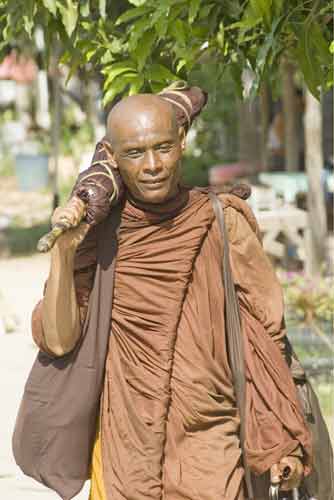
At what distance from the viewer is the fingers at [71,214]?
3.71 metres

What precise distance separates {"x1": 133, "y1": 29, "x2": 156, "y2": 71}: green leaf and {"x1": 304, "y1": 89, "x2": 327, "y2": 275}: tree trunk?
6.36 meters

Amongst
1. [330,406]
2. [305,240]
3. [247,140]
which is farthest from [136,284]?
[247,140]

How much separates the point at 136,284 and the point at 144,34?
45.2 inches

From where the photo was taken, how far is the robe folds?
3918 mm

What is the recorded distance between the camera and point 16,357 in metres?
9.98

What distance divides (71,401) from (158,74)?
140cm

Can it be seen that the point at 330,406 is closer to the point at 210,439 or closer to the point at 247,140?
the point at 210,439

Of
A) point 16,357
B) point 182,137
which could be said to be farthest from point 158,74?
point 16,357

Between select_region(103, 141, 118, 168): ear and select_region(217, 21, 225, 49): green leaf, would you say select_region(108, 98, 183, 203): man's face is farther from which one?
select_region(217, 21, 225, 49): green leaf

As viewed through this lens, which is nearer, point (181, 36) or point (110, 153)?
point (110, 153)

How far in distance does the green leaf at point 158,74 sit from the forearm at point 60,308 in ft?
3.86

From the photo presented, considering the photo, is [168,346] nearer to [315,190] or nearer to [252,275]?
[252,275]

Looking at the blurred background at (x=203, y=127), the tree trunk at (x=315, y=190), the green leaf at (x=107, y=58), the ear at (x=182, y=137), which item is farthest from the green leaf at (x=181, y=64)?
the tree trunk at (x=315, y=190)

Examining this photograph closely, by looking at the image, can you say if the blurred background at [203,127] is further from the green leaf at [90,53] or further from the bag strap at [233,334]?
the bag strap at [233,334]
